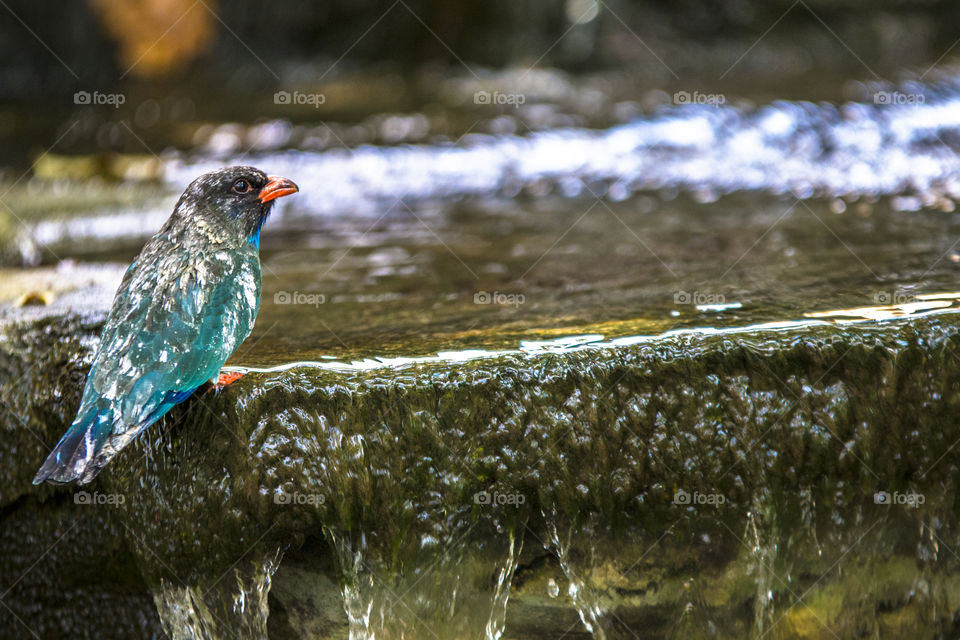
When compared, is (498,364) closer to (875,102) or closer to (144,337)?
(144,337)

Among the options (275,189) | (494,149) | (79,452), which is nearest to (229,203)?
(275,189)

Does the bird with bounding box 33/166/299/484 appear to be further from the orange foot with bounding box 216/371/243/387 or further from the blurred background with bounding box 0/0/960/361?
the blurred background with bounding box 0/0/960/361

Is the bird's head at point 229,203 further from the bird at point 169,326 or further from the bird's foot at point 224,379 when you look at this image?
the bird's foot at point 224,379

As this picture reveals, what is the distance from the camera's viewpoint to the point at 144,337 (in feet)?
7.45

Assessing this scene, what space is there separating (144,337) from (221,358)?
196 millimetres

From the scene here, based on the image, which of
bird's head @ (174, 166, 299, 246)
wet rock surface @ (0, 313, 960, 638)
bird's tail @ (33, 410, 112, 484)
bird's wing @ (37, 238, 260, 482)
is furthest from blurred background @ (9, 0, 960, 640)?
bird's head @ (174, 166, 299, 246)

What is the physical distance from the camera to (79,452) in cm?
214

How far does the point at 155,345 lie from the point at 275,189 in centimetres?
75

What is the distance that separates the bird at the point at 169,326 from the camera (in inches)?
85.2

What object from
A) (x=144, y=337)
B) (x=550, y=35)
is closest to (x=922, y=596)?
(x=144, y=337)

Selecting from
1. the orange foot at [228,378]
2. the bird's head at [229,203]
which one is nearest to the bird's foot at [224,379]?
the orange foot at [228,378]

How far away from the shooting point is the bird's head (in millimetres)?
2605

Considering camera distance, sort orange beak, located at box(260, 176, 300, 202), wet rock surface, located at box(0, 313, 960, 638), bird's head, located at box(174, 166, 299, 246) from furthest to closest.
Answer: orange beak, located at box(260, 176, 300, 202) < bird's head, located at box(174, 166, 299, 246) < wet rock surface, located at box(0, 313, 960, 638)

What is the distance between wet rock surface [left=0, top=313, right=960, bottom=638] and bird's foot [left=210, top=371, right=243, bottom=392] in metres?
0.03
